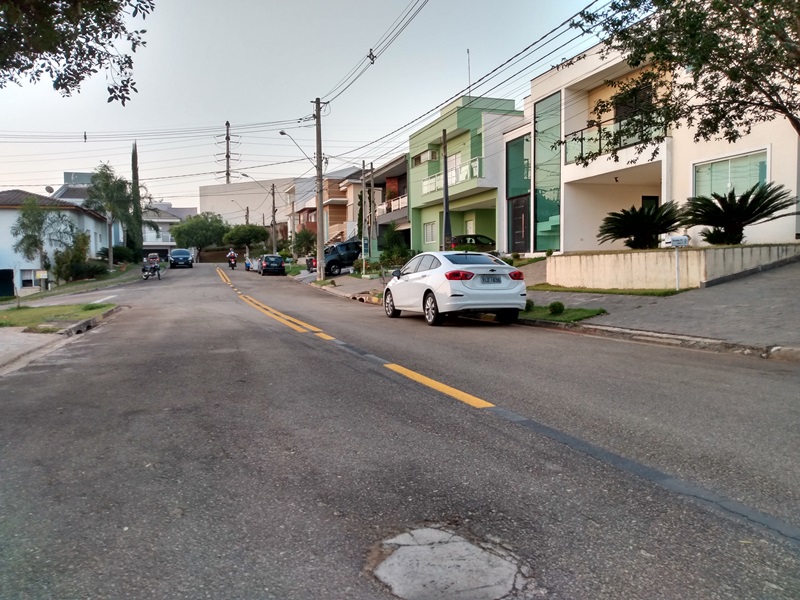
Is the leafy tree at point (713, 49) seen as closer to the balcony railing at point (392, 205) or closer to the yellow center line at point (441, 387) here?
the yellow center line at point (441, 387)

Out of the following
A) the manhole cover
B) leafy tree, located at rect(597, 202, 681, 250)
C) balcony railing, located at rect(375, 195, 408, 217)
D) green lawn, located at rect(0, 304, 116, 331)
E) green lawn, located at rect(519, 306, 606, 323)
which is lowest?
the manhole cover

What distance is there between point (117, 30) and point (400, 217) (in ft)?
110

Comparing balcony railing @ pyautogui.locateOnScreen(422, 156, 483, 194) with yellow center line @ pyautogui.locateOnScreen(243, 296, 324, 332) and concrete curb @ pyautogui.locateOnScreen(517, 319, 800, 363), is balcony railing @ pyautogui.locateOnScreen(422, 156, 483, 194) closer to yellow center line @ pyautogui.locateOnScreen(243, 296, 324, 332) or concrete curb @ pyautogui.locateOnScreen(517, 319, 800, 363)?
yellow center line @ pyautogui.locateOnScreen(243, 296, 324, 332)

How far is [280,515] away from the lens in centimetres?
355

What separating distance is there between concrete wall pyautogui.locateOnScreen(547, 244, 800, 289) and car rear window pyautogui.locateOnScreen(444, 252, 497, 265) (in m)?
4.43

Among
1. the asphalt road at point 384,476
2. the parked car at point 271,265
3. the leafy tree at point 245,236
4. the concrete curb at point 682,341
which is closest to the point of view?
the asphalt road at point 384,476

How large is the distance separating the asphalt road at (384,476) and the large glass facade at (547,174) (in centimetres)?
1816

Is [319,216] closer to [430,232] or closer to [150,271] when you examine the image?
[430,232]

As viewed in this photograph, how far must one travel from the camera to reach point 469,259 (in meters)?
13.1

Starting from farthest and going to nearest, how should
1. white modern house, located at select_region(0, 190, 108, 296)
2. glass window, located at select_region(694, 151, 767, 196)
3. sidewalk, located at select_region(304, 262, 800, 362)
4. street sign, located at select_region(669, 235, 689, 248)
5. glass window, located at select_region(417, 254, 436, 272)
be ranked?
white modern house, located at select_region(0, 190, 108, 296), glass window, located at select_region(694, 151, 767, 196), glass window, located at select_region(417, 254, 436, 272), street sign, located at select_region(669, 235, 689, 248), sidewalk, located at select_region(304, 262, 800, 362)

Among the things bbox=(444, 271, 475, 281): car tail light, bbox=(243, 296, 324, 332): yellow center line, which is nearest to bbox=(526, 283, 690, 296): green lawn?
bbox=(444, 271, 475, 281): car tail light

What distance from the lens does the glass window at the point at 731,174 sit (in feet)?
53.7

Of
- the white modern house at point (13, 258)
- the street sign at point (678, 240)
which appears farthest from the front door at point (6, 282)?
the street sign at point (678, 240)

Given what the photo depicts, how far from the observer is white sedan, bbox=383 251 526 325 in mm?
12451
